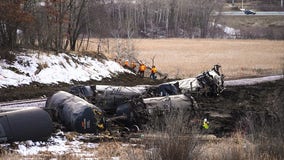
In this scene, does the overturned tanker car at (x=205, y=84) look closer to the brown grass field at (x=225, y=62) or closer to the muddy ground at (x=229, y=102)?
the muddy ground at (x=229, y=102)

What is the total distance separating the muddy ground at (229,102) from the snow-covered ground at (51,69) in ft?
2.73

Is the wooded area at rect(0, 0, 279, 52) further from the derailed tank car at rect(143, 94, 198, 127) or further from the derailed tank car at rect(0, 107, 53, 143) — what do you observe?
the derailed tank car at rect(0, 107, 53, 143)

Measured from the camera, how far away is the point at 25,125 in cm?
1407

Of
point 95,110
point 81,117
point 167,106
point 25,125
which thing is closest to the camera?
point 25,125

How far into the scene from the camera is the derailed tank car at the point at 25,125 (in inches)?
541

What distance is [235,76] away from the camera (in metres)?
40.2

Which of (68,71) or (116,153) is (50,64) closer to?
(68,71)

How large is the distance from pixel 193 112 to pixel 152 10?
92.8 metres

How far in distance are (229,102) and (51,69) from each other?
12.0 meters

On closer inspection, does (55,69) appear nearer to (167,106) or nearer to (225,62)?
(167,106)

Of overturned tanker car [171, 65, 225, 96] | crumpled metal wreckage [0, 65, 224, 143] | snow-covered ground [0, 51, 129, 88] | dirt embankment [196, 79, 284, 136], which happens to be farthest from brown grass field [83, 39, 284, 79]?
crumpled metal wreckage [0, 65, 224, 143]

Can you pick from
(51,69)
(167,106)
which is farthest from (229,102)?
(51,69)

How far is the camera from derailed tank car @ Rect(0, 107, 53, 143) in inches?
541

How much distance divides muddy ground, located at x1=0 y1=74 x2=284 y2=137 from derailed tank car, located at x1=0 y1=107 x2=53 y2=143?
22.7ft
